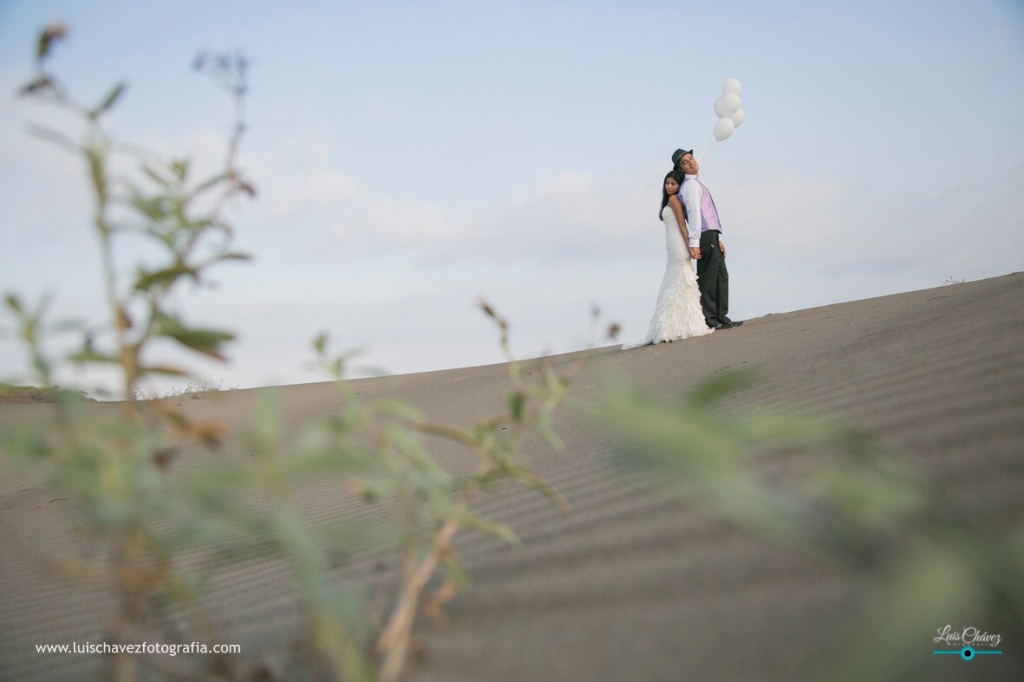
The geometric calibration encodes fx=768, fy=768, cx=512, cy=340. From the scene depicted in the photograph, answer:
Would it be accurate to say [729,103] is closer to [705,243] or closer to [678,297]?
[705,243]

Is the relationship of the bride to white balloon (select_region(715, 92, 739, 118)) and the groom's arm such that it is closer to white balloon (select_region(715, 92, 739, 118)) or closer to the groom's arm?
the groom's arm

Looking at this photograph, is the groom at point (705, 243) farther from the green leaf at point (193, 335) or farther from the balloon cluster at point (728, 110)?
the green leaf at point (193, 335)

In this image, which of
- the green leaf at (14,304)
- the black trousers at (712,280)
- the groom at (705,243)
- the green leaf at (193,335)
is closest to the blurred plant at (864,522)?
the green leaf at (193,335)

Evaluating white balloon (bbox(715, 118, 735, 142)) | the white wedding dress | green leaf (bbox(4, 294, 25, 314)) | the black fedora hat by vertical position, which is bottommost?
green leaf (bbox(4, 294, 25, 314))

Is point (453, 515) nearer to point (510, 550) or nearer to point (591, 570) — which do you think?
point (591, 570)

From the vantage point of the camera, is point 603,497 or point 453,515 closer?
point 453,515

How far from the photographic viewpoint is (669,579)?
1.31 meters

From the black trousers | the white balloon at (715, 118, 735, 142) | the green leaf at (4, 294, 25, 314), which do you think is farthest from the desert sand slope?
the white balloon at (715, 118, 735, 142)

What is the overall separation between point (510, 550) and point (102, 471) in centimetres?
102

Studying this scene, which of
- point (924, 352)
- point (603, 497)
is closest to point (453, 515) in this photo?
point (603, 497)

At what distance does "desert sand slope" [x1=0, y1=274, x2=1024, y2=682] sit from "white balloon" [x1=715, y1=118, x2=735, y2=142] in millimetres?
9009

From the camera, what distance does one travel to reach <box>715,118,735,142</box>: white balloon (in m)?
11.6

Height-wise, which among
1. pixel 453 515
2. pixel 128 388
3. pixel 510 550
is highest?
pixel 128 388

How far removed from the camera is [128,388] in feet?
3.31
